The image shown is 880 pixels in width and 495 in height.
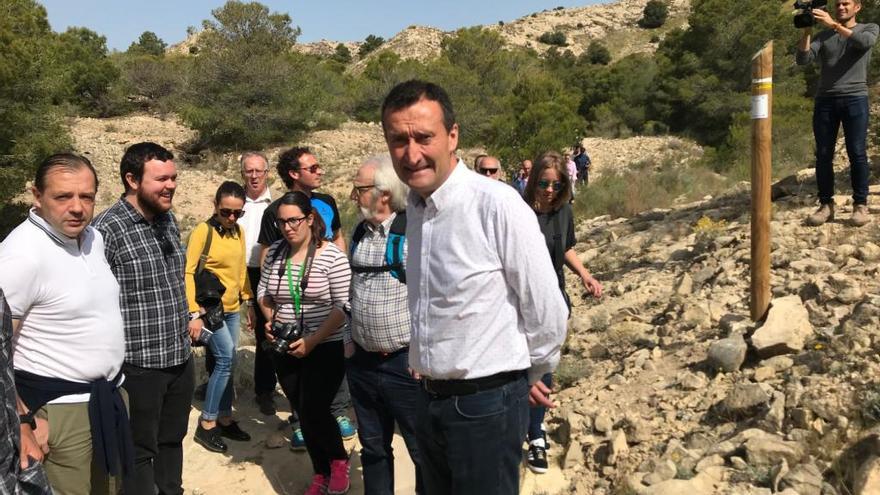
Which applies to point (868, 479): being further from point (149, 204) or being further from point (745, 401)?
point (149, 204)

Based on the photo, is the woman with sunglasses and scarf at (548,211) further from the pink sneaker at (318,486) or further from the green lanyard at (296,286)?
the green lanyard at (296,286)

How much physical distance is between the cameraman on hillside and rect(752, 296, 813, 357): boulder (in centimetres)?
153

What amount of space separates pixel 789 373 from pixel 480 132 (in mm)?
23524

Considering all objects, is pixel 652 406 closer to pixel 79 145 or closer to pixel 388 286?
pixel 388 286

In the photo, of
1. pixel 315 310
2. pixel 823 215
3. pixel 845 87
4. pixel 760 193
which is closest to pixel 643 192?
pixel 823 215

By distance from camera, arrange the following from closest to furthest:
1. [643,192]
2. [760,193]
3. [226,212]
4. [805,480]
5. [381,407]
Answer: [805,480]
[381,407]
[226,212]
[760,193]
[643,192]

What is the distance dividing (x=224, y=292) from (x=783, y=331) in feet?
10.5

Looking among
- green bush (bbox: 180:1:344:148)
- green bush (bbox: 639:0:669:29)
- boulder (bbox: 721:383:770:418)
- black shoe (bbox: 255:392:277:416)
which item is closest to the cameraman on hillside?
boulder (bbox: 721:383:770:418)

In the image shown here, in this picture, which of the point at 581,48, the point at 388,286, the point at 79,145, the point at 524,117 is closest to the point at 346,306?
the point at 388,286

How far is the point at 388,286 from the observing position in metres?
2.71

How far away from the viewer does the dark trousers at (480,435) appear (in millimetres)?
1745

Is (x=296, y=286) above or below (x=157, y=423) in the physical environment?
above

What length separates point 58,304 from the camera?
216cm

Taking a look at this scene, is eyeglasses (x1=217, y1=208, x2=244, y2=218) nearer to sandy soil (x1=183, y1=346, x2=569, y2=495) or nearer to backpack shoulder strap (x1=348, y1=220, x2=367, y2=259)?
backpack shoulder strap (x1=348, y1=220, x2=367, y2=259)
